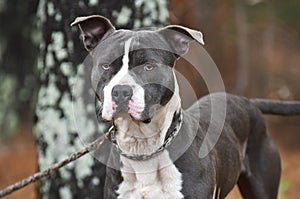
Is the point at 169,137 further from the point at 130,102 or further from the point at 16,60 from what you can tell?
the point at 16,60

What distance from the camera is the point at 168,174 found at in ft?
14.9

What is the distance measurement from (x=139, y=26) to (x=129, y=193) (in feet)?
5.35

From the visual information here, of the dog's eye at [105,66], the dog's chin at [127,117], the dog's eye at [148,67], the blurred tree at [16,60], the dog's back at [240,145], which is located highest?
the dog's eye at [105,66]

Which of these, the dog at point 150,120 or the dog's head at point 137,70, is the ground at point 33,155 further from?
the dog's head at point 137,70

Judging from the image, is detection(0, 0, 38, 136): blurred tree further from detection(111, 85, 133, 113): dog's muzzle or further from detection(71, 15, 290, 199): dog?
detection(111, 85, 133, 113): dog's muzzle

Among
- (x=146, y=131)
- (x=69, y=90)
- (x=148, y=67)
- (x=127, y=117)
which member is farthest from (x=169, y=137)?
(x=69, y=90)

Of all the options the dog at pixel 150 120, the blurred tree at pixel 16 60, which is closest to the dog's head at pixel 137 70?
the dog at pixel 150 120

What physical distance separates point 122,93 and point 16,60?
8.28m

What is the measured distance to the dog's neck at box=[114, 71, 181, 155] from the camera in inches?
176

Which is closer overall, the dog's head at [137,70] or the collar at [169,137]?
the dog's head at [137,70]

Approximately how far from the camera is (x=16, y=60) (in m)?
12.1

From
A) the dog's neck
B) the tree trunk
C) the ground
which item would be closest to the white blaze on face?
the dog's neck

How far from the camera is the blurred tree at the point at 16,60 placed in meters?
11.9

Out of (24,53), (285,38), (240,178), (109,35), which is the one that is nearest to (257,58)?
(285,38)
